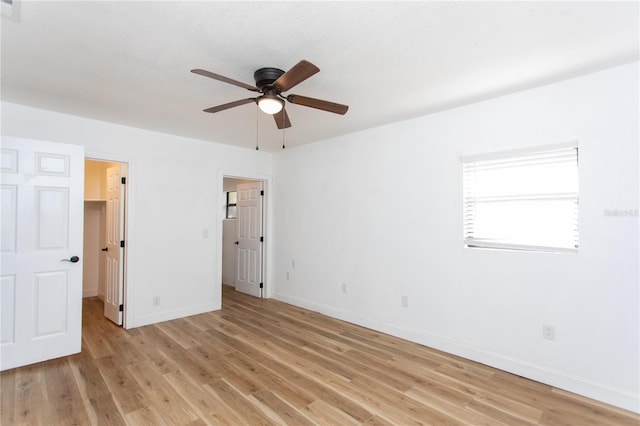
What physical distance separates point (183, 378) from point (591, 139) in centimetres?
402

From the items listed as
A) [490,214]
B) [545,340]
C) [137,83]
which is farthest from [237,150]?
[545,340]

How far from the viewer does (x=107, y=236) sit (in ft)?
15.0

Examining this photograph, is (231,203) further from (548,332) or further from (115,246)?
(548,332)

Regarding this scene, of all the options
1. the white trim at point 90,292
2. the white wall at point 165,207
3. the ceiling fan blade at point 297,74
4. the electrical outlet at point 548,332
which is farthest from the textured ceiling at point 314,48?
the white trim at point 90,292

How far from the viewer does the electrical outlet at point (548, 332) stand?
2697 millimetres

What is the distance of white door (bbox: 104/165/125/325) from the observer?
4090 mm

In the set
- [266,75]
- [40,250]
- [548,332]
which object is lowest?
[548,332]

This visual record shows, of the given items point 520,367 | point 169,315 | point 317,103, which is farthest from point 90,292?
point 520,367

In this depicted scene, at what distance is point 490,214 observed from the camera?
10.3 ft

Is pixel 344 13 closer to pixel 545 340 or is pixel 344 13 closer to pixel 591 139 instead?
pixel 591 139

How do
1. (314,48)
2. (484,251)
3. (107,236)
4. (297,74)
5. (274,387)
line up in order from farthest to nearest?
(107,236)
(484,251)
(274,387)
(314,48)
(297,74)

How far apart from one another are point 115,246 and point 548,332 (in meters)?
5.03

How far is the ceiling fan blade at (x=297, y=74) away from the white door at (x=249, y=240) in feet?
11.9

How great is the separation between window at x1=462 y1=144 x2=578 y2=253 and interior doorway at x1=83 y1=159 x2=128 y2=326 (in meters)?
4.22
